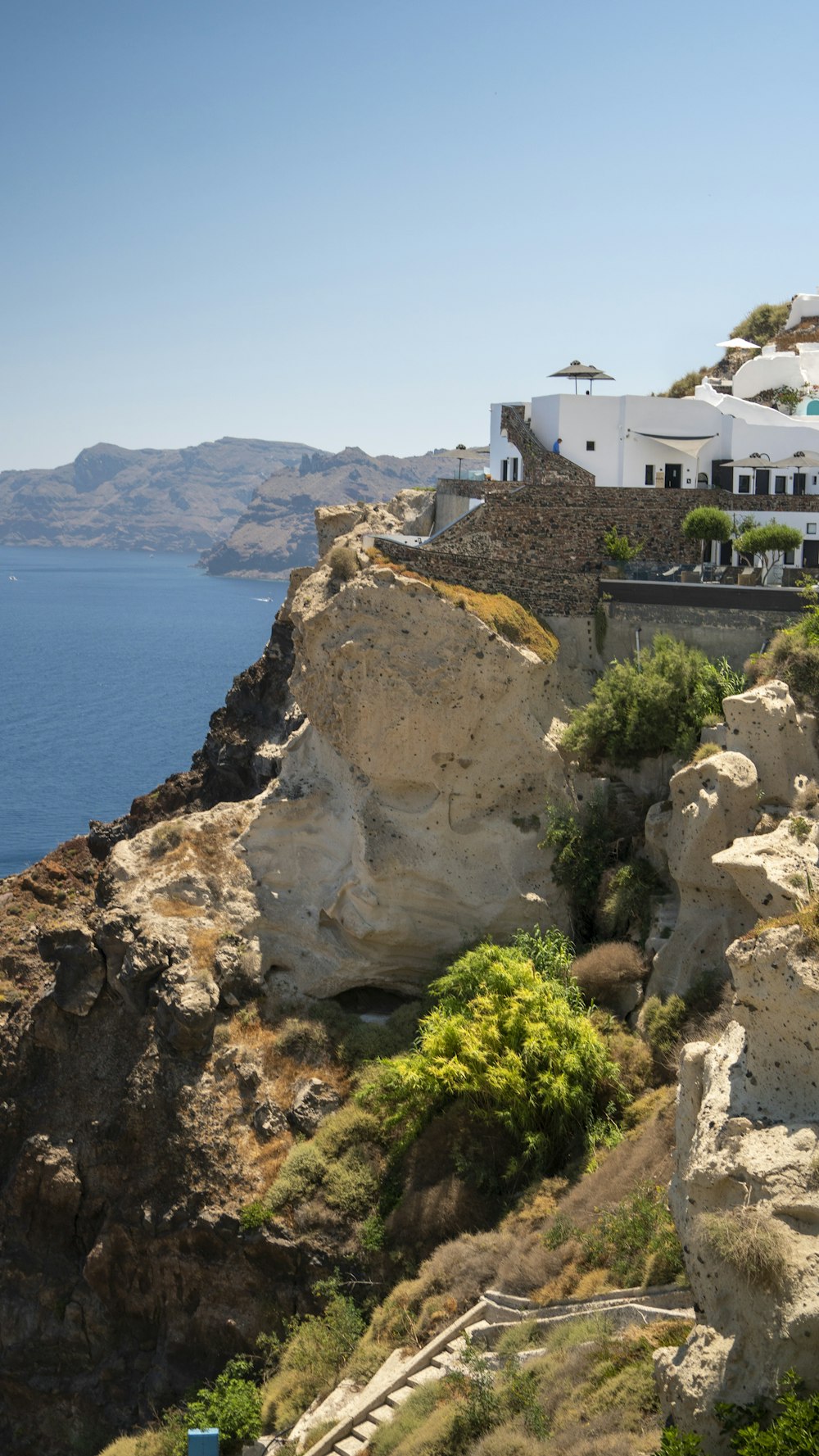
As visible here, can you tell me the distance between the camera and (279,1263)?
31.0 metres

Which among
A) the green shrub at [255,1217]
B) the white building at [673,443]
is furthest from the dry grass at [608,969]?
the white building at [673,443]

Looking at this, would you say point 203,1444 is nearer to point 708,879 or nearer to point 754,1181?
point 754,1181

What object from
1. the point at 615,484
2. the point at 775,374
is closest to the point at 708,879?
the point at 615,484

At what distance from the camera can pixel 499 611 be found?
1489 inches

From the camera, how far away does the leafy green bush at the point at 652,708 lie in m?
35.1

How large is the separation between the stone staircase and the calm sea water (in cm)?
4994

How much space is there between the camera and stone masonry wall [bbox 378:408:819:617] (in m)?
38.9

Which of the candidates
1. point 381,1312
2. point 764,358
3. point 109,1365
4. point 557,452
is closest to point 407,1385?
point 381,1312

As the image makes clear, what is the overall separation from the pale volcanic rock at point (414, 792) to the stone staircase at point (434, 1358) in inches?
506

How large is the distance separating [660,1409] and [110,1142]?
19240 millimetres

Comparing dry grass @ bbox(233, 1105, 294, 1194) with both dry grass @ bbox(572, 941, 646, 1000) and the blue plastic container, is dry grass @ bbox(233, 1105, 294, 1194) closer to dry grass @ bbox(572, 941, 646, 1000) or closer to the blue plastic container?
the blue plastic container

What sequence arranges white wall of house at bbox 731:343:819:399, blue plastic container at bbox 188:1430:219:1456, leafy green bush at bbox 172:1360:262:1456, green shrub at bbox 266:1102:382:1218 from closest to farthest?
blue plastic container at bbox 188:1430:219:1456, leafy green bush at bbox 172:1360:262:1456, green shrub at bbox 266:1102:382:1218, white wall of house at bbox 731:343:819:399

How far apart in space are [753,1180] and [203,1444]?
1484 cm

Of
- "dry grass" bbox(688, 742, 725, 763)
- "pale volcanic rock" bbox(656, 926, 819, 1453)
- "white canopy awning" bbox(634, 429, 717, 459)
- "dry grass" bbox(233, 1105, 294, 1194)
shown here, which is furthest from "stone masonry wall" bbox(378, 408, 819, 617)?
"pale volcanic rock" bbox(656, 926, 819, 1453)
